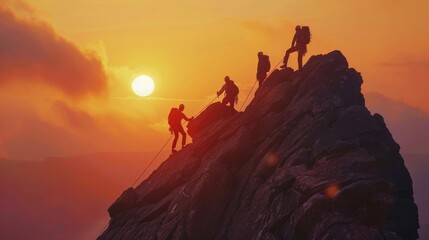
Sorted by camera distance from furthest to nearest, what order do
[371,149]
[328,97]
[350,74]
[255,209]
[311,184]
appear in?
1. [350,74]
2. [328,97]
3. [371,149]
4. [255,209]
5. [311,184]

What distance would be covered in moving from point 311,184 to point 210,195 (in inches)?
370

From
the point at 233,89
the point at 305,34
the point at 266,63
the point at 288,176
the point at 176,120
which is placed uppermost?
the point at 176,120

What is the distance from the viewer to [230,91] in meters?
48.6

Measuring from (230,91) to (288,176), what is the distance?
21632 millimetres

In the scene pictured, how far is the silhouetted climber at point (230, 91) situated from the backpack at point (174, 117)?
4689 millimetres

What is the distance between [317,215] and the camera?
23.0 m

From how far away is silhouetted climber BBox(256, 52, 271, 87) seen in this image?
4847 cm

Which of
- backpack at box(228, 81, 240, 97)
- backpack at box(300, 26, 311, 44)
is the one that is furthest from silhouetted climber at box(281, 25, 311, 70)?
backpack at box(228, 81, 240, 97)

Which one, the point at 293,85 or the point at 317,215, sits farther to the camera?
the point at 293,85

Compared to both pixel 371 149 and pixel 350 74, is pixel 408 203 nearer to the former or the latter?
A: pixel 371 149

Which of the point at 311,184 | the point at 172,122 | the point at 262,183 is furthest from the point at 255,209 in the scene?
the point at 172,122

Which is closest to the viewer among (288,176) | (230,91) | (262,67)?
(288,176)

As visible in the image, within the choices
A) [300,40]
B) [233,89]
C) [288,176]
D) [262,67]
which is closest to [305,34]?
[300,40]

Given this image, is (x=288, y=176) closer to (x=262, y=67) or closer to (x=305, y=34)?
(x=305, y=34)
